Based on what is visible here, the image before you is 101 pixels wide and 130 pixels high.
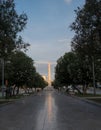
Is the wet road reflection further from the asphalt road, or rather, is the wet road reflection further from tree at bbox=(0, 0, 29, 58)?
tree at bbox=(0, 0, 29, 58)

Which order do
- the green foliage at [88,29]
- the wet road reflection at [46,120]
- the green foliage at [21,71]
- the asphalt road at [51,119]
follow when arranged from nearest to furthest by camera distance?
the wet road reflection at [46,120] → the asphalt road at [51,119] → the green foliage at [88,29] → the green foliage at [21,71]

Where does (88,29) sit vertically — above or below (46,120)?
above

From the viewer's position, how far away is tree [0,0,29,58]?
3550 centimetres

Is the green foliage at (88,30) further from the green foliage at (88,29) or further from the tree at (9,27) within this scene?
the tree at (9,27)

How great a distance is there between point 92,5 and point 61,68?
68.3 meters

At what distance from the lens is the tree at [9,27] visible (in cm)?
3550

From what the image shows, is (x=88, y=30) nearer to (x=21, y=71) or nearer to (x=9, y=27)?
(x=9, y=27)

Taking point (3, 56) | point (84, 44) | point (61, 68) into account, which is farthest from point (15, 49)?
point (61, 68)

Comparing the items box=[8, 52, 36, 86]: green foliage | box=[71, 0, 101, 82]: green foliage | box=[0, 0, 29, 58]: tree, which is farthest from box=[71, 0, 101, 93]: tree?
box=[8, 52, 36, 86]: green foliage

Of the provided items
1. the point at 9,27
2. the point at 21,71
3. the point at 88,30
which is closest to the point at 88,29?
the point at 88,30

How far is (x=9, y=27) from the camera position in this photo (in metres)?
35.9

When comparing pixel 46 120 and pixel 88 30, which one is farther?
pixel 88 30

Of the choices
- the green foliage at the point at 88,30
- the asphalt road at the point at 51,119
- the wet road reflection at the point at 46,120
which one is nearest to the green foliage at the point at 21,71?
the green foliage at the point at 88,30

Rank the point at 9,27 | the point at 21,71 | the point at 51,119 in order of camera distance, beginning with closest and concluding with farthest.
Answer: the point at 51,119 → the point at 9,27 → the point at 21,71
